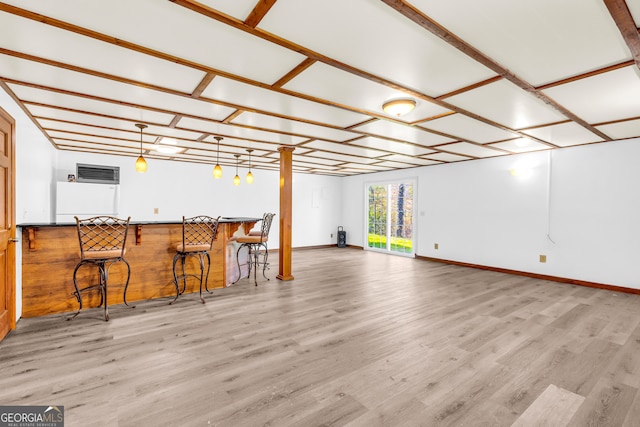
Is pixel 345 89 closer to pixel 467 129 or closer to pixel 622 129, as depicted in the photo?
pixel 467 129

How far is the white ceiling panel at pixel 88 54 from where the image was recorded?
1.85m

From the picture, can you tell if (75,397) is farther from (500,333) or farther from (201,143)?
(201,143)

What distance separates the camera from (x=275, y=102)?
3.11 m

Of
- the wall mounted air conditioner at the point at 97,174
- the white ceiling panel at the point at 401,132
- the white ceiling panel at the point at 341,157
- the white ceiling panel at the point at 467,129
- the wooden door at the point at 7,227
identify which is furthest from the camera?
the white ceiling panel at the point at 341,157

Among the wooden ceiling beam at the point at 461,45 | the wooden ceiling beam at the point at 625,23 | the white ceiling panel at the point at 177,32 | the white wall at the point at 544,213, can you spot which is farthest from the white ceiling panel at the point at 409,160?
the white ceiling panel at the point at 177,32

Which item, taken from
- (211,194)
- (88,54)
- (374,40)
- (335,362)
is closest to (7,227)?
(88,54)

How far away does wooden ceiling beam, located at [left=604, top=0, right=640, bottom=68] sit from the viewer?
5.29 feet

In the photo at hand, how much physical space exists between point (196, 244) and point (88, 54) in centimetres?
235

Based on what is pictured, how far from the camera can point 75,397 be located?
1.85 metres

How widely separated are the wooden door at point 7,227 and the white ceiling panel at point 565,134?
19.9 ft

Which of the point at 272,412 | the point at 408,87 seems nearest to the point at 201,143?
the point at 408,87

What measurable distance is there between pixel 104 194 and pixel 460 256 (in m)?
7.85

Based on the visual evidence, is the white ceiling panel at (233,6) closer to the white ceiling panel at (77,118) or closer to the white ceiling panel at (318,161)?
the white ceiling panel at (77,118)

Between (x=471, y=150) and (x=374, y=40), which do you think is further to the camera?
(x=471, y=150)
